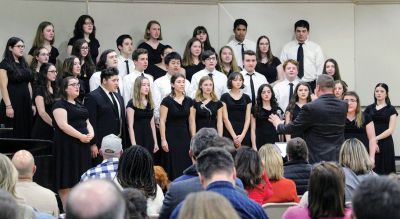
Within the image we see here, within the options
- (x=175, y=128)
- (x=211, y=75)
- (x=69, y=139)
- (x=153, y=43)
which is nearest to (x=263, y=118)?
(x=211, y=75)

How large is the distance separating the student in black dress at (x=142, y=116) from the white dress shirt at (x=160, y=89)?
0.30 meters

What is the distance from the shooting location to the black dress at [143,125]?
31.1 ft

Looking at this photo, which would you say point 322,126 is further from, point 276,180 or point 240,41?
point 240,41

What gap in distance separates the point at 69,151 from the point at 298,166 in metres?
3.21

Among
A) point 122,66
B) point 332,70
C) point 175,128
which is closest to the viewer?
point 175,128

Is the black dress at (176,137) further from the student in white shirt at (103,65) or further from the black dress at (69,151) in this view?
the black dress at (69,151)

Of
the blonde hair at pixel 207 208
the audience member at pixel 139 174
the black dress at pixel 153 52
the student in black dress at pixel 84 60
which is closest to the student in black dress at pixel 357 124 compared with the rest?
the black dress at pixel 153 52

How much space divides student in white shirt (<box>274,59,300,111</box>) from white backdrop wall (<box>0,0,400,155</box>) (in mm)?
1914

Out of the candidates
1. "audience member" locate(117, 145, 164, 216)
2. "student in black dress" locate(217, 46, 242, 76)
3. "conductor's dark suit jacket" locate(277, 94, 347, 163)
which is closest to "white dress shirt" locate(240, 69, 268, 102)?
"student in black dress" locate(217, 46, 242, 76)

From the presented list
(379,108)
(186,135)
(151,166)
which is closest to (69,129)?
(186,135)

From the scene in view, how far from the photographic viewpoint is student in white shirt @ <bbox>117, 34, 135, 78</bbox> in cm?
1062

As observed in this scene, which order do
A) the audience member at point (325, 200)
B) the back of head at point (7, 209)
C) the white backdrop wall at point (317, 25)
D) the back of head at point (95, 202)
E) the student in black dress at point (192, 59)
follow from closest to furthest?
the back of head at point (95, 202)
the back of head at point (7, 209)
the audience member at point (325, 200)
the student in black dress at point (192, 59)
the white backdrop wall at point (317, 25)

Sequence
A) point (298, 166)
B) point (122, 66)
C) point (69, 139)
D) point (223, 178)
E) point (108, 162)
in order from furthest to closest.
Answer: point (122, 66), point (69, 139), point (298, 166), point (108, 162), point (223, 178)

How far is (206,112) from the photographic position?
32.2 ft
